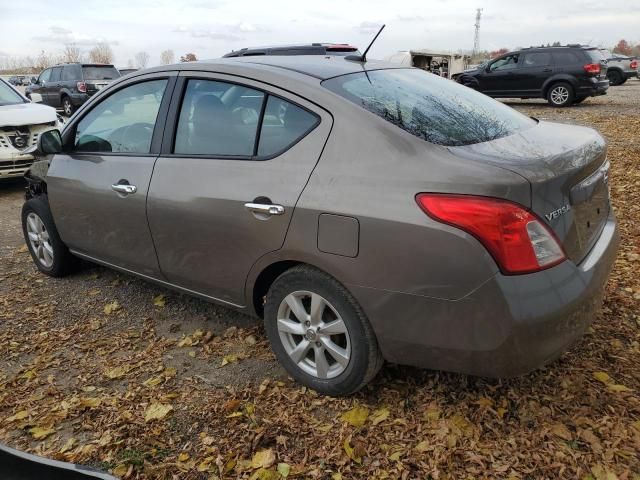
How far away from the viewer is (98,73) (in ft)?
58.3

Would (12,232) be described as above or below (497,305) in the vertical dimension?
below

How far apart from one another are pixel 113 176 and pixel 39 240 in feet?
4.83

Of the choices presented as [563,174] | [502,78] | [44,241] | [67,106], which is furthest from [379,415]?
[67,106]

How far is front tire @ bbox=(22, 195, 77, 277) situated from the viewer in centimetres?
420

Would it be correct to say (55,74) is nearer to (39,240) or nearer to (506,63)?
(506,63)

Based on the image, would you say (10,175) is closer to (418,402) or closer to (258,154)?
(258,154)

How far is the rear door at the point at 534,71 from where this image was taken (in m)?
16.2

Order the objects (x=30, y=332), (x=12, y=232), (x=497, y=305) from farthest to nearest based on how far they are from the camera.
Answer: (x=12, y=232) < (x=30, y=332) < (x=497, y=305)

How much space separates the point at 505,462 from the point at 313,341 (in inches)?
39.5

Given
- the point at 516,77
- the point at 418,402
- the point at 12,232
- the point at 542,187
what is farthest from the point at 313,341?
the point at 516,77

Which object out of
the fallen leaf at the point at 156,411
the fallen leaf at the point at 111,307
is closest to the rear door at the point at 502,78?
the fallen leaf at the point at 111,307

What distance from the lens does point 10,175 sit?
7359mm

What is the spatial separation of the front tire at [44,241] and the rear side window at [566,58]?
51.6 feet

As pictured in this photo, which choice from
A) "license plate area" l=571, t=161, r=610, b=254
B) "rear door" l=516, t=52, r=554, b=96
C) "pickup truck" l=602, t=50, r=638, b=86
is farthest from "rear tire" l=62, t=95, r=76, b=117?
"pickup truck" l=602, t=50, r=638, b=86
